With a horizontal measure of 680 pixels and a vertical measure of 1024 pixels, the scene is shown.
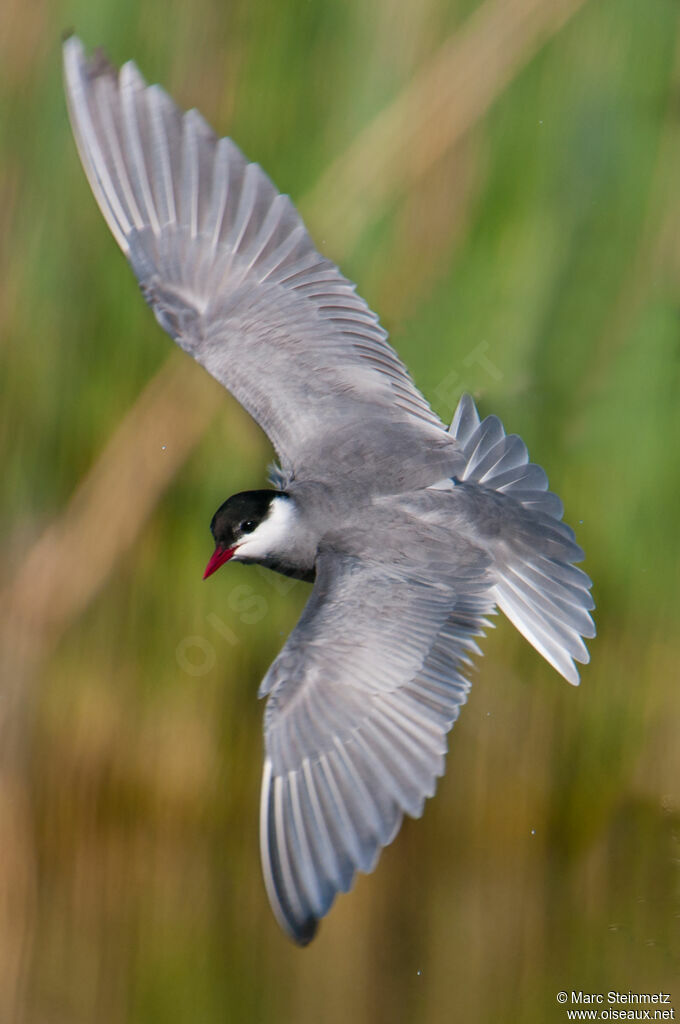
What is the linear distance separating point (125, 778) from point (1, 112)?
137cm

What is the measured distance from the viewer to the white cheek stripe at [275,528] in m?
2.30

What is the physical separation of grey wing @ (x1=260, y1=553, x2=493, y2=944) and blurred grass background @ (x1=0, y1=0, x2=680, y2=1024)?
2.15ft

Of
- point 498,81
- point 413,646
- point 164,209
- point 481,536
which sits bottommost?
point 413,646

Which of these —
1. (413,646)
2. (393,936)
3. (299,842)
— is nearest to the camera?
(299,842)

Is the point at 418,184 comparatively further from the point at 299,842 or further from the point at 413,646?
the point at 299,842

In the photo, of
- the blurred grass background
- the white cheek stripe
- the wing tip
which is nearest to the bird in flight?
the white cheek stripe

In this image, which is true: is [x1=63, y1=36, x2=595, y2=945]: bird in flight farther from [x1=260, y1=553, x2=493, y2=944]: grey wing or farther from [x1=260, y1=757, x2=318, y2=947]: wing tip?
[x1=260, y1=757, x2=318, y2=947]: wing tip

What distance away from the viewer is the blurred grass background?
8.90ft

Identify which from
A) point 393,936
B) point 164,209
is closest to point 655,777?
point 393,936

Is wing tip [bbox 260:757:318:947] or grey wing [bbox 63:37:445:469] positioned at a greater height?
grey wing [bbox 63:37:445:469]

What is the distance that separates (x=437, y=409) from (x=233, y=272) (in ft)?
1.77

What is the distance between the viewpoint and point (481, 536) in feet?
7.83

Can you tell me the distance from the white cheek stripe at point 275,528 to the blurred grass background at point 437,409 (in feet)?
1.39

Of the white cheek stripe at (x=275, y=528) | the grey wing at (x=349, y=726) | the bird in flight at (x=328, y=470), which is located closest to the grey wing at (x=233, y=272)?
the bird in flight at (x=328, y=470)
